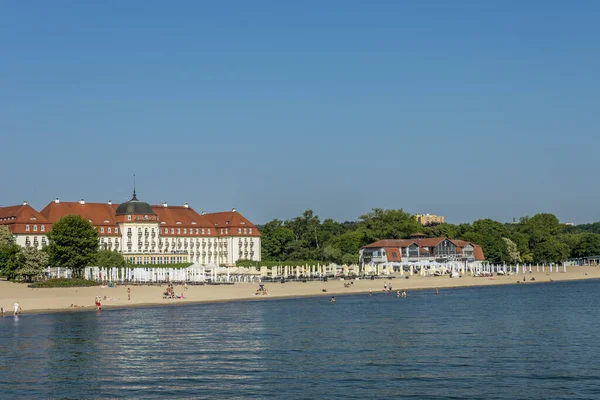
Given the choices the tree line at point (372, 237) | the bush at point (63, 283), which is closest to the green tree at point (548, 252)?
the tree line at point (372, 237)

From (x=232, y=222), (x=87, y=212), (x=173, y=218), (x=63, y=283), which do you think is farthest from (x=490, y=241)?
(x=63, y=283)

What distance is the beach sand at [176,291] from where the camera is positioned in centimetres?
7300

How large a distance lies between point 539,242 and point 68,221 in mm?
117345

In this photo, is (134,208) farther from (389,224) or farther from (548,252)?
(548,252)

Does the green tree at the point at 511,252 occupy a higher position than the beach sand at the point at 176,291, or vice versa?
A: the green tree at the point at 511,252

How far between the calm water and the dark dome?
74.9 meters

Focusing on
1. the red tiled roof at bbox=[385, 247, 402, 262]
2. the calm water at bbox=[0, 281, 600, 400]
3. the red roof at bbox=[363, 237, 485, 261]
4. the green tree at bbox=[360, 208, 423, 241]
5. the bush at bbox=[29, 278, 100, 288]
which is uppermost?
the green tree at bbox=[360, 208, 423, 241]

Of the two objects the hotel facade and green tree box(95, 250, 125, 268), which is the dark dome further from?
green tree box(95, 250, 125, 268)

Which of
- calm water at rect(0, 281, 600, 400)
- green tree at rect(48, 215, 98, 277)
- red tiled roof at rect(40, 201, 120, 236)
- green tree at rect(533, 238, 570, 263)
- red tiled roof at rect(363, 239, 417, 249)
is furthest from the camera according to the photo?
green tree at rect(533, 238, 570, 263)

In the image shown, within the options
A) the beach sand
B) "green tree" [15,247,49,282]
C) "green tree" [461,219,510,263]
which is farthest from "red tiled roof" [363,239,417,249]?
"green tree" [15,247,49,282]

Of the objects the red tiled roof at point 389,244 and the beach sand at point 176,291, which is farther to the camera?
the red tiled roof at point 389,244

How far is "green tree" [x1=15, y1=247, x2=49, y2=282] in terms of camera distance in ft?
300

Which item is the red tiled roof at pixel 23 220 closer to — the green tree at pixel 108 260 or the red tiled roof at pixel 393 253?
the green tree at pixel 108 260

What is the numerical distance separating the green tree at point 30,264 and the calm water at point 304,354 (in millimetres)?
27620
